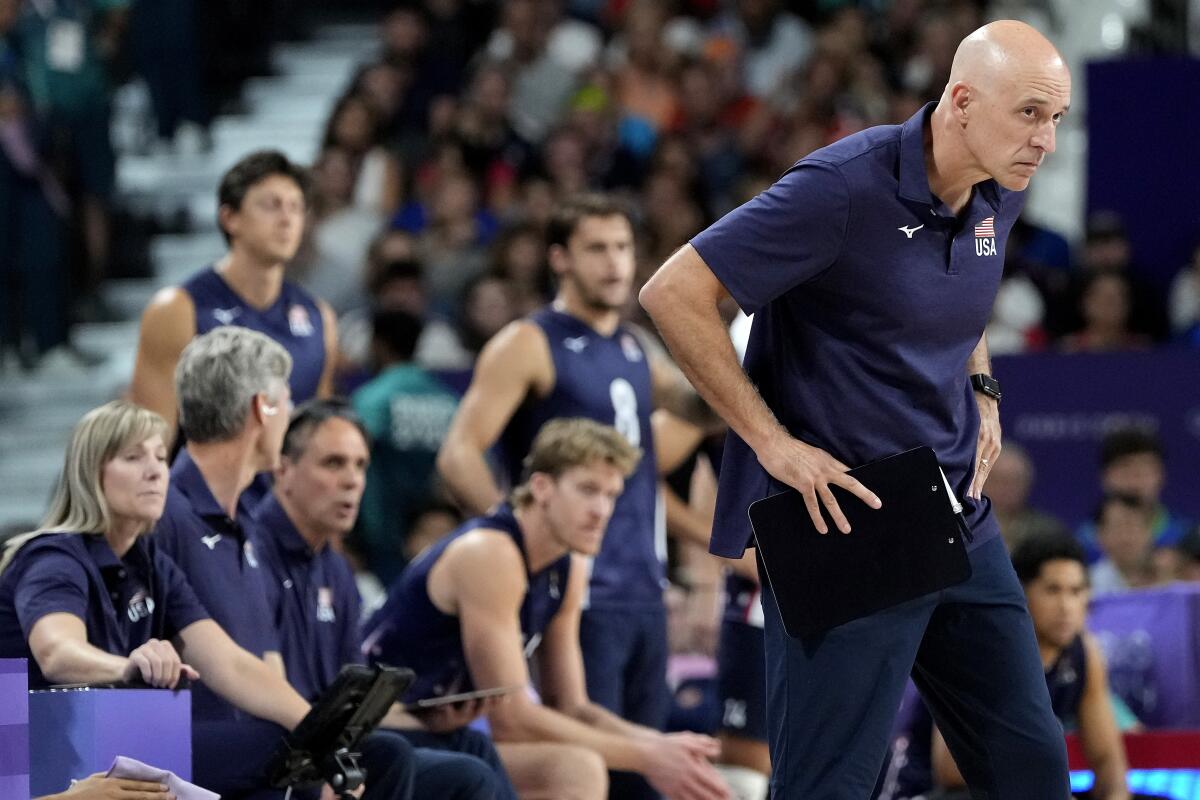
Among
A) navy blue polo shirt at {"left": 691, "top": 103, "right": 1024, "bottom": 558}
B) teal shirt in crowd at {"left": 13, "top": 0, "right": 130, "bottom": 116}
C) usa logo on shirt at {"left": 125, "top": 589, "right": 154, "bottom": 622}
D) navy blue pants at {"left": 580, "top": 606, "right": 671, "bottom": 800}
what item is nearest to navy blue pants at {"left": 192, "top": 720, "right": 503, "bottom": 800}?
usa logo on shirt at {"left": 125, "top": 589, "right": 154, "bottom": 622}

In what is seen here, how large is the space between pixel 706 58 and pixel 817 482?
925 centimetres

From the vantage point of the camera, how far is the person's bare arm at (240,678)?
190 inches

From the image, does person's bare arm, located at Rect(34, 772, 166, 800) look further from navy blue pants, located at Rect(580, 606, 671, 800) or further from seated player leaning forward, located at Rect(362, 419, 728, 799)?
navy blue pants, located at Rect(580, 606, 671, 800)

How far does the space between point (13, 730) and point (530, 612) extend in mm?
2299

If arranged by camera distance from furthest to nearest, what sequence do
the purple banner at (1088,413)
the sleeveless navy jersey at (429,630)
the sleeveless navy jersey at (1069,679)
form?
1. the purple banner at (1088,413)
2. the sleeveless navy jersey at (1069,679)
3. the sleeveless navy jersey at (429,630)

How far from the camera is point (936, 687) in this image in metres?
3.95

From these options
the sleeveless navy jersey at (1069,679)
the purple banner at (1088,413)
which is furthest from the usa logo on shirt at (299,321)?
the purple banner at (1088,413)

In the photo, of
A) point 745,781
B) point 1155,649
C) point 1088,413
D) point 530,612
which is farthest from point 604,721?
point 1088,413

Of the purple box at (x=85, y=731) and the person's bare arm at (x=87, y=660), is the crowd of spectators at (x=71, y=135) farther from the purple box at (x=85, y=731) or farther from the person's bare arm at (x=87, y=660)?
the purple box at (x=85, y=731)

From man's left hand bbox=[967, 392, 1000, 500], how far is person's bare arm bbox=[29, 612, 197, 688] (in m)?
1.77

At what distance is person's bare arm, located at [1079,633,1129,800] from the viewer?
6.13 metres

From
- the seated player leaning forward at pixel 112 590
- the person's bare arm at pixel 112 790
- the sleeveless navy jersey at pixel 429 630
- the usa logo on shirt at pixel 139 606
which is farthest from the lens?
the sleeveless navy jersey at pixel 429 630

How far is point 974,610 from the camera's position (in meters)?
3.84

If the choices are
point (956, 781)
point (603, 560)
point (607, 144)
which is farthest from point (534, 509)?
point (607, 144)
